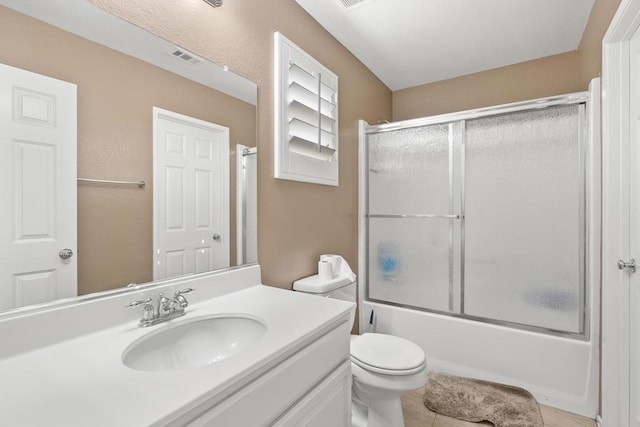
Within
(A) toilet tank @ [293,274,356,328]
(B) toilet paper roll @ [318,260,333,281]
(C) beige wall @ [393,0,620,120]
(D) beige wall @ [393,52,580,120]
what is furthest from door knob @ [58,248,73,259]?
(D) beige wall @ [393,52,580,120]

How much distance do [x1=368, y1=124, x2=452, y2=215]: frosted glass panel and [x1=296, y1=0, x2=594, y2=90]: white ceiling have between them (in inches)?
25.4

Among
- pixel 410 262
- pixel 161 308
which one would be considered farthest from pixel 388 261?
pixel 161 308

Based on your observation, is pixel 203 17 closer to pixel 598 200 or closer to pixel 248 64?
pixel 248 64

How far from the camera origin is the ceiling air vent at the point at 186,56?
1245 mm

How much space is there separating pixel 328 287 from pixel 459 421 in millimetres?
1069

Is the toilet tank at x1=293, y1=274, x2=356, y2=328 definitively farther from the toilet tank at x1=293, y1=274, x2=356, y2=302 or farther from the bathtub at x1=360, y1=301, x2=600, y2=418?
the bathtub at x1=360, y1=301, x2=600, y2=418

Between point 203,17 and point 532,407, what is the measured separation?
9.03ft

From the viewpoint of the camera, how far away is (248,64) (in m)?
1.56

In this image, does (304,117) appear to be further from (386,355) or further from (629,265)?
(629,265)

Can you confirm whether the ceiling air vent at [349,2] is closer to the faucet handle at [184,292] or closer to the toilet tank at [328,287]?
the toilet tank at [328,287]

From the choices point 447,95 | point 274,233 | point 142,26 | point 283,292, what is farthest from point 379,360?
point 447,95

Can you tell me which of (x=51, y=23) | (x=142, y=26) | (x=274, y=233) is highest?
(x=142, y=26)

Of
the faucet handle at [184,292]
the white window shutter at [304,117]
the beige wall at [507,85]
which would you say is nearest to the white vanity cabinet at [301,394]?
the faucet handle at [184,292]

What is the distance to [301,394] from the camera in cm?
96
